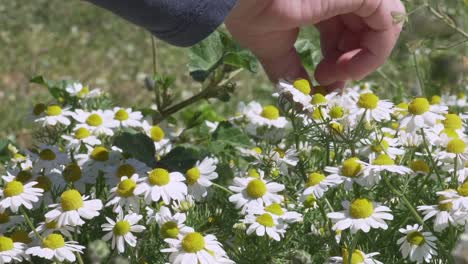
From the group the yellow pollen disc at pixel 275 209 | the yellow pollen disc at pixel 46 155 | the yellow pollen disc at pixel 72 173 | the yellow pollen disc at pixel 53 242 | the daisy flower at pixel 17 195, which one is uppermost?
the yellow pollen disc at pixel 275 209

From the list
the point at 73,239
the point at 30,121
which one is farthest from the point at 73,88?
the point at 73,239

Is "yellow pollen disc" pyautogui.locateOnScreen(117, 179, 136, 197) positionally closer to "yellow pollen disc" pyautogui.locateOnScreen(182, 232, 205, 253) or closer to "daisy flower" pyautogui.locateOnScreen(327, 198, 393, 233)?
"yellow pollen disc" pyautogui.locateOnScreen(182, 232, 205, 253)

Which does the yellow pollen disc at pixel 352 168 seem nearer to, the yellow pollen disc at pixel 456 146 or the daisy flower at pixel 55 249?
the yellow pollen disc at pixel 456 146

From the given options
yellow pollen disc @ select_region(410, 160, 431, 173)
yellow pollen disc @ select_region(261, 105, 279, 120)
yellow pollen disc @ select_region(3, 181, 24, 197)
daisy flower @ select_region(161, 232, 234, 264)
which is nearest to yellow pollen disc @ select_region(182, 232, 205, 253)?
daisy flower @ select_region(161, 232, 234, 264)

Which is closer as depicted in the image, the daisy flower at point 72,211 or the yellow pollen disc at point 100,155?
the daisy flower at point 72,211

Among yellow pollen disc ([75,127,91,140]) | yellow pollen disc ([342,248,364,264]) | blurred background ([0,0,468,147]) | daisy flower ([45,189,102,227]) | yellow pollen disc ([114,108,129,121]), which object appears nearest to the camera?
yellow pollen disc ([342,248,364,264])

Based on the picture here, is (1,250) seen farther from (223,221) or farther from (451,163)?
(451,163)

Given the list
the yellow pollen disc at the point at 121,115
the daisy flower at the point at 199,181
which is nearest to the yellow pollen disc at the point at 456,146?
the daisy flower at the point at 199,181
